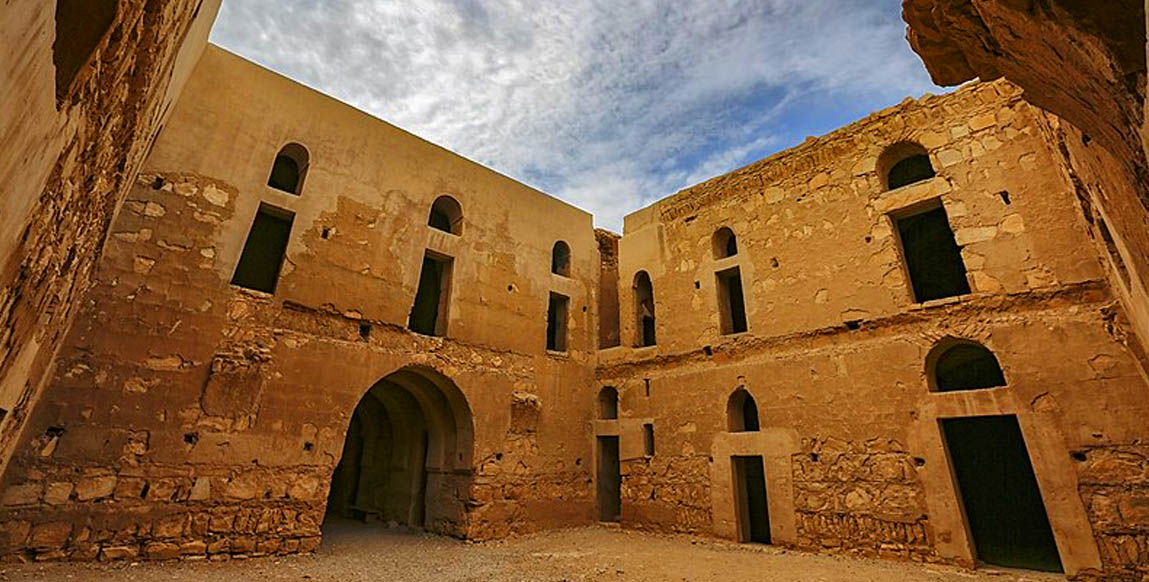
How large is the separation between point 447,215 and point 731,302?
20.4ft

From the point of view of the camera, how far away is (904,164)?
31.8ft

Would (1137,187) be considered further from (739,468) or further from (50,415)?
(50,415)

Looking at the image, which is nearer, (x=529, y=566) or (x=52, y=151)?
(x=52, y=151)

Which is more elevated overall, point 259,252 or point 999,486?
point 259,252

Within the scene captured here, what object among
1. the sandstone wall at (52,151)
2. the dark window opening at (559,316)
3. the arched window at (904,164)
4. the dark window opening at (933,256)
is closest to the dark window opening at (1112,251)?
the arched window at (904,164)

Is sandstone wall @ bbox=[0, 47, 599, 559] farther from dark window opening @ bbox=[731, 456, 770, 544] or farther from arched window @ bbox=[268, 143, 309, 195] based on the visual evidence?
dark window opening @ bbox=[731, 456, 770, 544]

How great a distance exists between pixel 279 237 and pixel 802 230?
32.1ft

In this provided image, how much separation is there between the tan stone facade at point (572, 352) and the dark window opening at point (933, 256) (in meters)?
0.08

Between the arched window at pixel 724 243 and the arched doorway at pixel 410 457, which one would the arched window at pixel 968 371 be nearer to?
the arched window at pixel 724 243

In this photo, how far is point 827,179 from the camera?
8.71 meters

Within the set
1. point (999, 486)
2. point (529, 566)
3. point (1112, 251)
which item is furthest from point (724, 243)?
point (529, 566)

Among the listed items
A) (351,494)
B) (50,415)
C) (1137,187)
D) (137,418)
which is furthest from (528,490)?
(1137,187)

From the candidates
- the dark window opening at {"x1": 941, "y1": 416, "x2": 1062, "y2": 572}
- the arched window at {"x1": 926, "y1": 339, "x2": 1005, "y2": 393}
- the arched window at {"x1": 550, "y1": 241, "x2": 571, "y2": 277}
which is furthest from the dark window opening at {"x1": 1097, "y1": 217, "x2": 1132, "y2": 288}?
the arched window at {"x1": 550, "y1": 241, "x2": 571, "y2": 277}

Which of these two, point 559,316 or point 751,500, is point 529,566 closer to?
point 751,500
